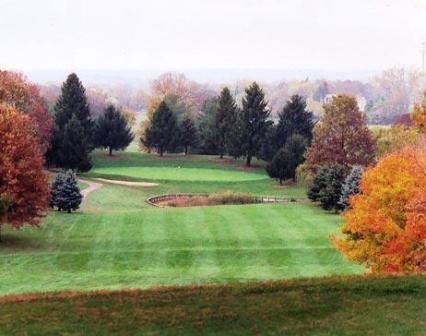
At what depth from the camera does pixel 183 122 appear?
74188mm

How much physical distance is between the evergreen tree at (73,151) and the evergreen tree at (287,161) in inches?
607

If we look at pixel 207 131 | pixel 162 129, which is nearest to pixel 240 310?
pixel 162 129

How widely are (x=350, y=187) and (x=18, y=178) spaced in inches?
764

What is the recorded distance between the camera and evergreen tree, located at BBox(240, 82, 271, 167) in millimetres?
67250

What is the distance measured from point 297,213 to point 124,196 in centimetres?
1569

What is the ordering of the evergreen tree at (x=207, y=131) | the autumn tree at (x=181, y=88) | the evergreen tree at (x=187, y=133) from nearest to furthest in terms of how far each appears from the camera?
1. the evergreen tree at (x=187, y=133)
2. the evergreen tree at (x=207, y=131)
3. the autumn tree at (x=181, y=88)

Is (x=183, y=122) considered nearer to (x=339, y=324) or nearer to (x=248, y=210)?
(x=248, y=210)

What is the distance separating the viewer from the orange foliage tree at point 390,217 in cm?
2142

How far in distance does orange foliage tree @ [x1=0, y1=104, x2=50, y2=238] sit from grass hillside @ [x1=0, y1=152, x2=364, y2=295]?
59.4 inches

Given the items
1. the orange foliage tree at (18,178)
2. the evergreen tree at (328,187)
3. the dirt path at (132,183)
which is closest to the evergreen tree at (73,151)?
the dirt path at (132,183)

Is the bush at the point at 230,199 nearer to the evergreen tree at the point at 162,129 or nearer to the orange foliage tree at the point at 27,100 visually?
the orange foliage tree at the point at 27,100

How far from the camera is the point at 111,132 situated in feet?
226

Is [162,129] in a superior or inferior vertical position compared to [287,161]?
superior

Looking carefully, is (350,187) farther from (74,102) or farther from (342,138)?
(74,102)
